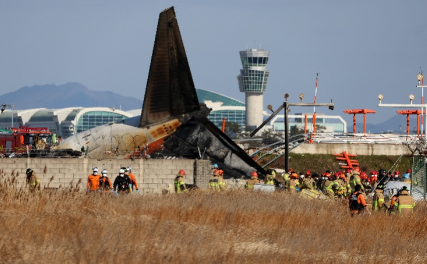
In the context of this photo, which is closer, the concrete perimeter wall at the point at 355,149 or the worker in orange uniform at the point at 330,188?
the worker in orange uniform at the point at 330,188

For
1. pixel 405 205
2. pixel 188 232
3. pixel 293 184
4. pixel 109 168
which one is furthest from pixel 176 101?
pixel 188 232

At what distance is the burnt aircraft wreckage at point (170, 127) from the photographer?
36.0 meters

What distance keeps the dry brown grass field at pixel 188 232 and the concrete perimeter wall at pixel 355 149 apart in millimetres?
28563

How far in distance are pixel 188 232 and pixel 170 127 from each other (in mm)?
Result: 20187

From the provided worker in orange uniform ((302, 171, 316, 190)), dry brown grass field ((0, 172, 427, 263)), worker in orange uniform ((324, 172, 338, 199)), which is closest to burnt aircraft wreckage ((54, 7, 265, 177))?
worker in orange uniform ((302, 171, 316, 190))

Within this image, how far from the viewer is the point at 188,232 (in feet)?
54.0

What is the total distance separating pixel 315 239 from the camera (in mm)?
17594

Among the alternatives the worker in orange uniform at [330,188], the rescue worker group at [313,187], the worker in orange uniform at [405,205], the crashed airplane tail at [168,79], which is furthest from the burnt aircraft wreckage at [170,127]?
the worker in orange uniform at [405,205]

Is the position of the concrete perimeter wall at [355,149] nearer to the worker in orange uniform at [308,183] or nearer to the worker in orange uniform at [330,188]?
the worker in orange uniform at [308,183]

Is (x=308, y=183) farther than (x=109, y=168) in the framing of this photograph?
No

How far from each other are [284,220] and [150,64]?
17.3m

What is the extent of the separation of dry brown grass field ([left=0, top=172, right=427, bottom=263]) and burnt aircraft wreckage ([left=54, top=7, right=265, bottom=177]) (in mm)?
12616

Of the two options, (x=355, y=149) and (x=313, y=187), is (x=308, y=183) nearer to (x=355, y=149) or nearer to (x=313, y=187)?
(x=313, y=187)

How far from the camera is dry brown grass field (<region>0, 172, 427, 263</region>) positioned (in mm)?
14039
